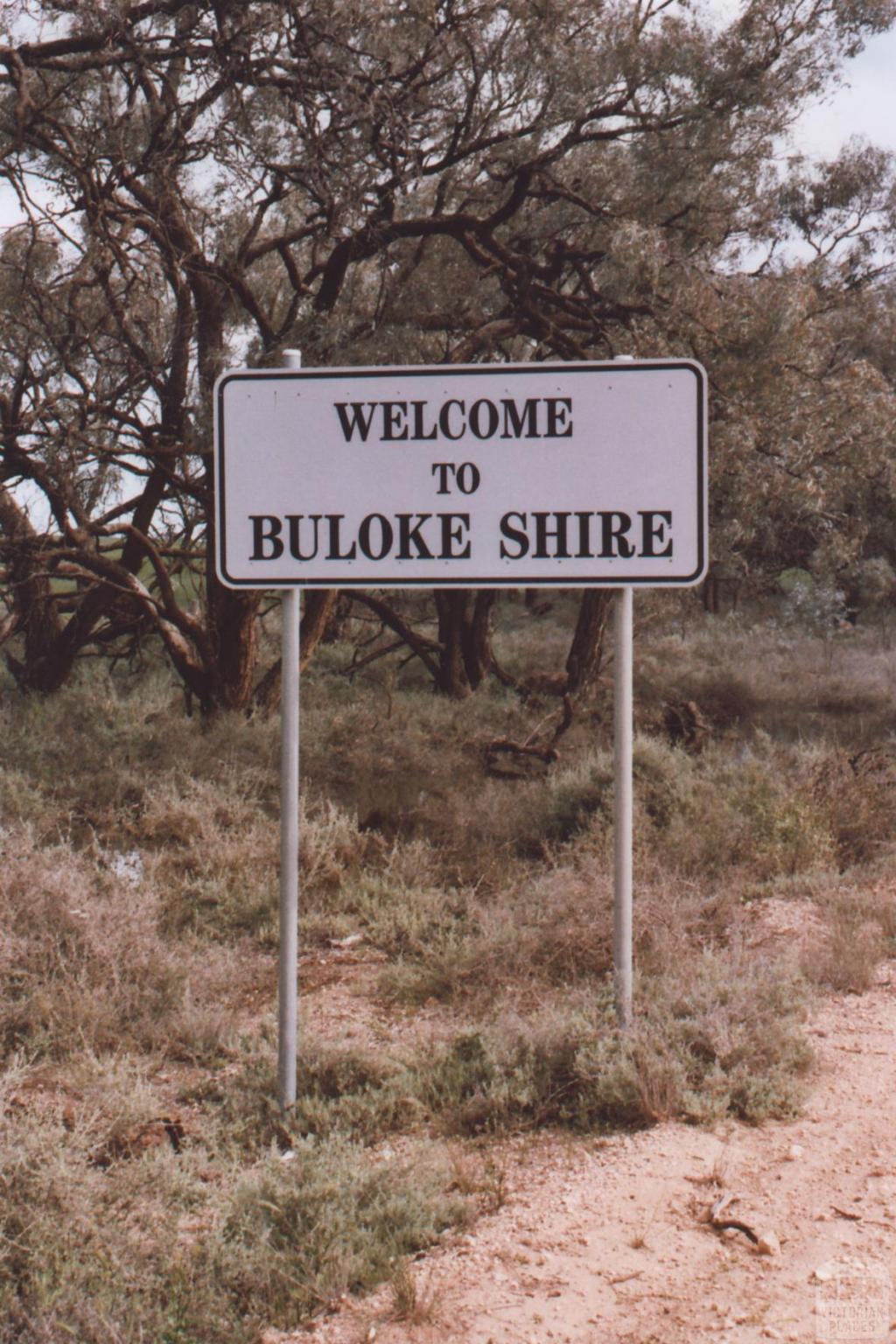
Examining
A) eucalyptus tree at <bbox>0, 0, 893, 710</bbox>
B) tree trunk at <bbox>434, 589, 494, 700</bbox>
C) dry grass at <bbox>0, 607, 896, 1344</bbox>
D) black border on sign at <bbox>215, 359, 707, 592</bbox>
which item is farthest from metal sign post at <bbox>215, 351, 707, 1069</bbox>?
tree trunk at <bbox>434, 589, 494, 700</bbox>

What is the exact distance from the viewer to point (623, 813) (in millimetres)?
4539

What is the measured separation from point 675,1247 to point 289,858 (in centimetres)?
174

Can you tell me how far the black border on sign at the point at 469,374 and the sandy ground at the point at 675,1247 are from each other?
174 cm

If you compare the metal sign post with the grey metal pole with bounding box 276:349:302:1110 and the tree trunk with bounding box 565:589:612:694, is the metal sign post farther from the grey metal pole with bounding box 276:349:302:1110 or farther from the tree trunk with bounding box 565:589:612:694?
the tree trunk with bounding box 565:589:612:694

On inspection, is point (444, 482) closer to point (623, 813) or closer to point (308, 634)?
point (623, 813)

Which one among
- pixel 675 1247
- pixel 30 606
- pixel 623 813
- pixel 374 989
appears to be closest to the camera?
pixel 675 1247

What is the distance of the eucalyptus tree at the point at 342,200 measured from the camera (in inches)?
375

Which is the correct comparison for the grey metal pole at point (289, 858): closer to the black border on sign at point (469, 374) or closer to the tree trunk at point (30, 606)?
the black border on sign at point (469, 374)

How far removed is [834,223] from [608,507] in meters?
22.3

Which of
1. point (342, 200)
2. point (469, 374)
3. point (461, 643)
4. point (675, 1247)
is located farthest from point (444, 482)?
point (461, 643)

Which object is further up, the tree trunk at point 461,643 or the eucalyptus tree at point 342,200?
the eucalyptus tree at point 342,200

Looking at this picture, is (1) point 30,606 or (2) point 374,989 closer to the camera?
(2) point 374,989

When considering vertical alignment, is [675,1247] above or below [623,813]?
below

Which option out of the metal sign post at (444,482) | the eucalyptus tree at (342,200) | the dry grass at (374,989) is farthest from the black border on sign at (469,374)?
the eucalyptus tree at (342,200)
